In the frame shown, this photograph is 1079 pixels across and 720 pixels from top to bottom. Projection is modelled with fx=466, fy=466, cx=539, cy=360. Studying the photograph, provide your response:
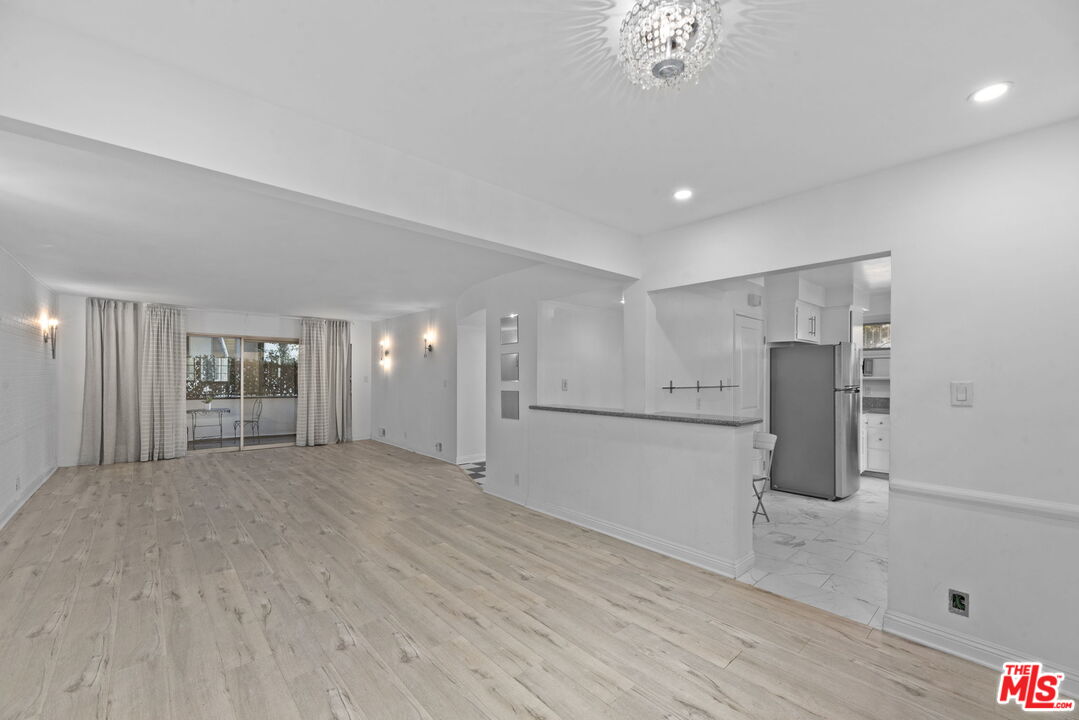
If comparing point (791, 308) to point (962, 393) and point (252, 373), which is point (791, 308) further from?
point (252, 373)

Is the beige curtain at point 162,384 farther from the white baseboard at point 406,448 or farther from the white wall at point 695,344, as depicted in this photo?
the white wall at point 695,344

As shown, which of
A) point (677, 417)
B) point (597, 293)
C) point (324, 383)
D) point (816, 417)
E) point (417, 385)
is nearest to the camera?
point (677, 417)

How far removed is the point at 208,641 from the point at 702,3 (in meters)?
3.38

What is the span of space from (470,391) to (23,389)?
4.89 metres

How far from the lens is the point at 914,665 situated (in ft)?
7.20

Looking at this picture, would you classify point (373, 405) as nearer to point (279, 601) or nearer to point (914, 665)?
point (279, 601)

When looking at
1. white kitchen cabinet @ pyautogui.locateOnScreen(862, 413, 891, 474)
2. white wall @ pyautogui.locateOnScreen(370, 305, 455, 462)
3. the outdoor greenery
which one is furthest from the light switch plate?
the outdoor greenery

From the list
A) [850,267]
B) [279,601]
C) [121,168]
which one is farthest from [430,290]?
[850,267]

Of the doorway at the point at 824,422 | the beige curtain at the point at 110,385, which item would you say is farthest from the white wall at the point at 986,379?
the beige curtain at the point at 110,385

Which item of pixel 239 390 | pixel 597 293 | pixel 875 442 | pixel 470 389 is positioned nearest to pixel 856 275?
pixel 875 442

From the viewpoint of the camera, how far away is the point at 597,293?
4.90 meters

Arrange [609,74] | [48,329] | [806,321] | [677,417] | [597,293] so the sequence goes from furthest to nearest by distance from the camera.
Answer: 1. [48,329]
2. [806,321]
3. [597,293]
4. [677,417]
5. [609,74]

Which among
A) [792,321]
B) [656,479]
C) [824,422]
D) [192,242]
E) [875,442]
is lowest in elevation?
[875,442]

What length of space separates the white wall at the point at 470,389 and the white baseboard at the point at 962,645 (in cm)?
551
